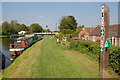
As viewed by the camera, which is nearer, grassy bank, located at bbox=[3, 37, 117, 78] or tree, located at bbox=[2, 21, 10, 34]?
grassy bank, located at bbox=[3, 37, 117, 78]

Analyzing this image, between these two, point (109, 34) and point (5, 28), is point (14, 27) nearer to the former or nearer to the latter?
point (5, 28)

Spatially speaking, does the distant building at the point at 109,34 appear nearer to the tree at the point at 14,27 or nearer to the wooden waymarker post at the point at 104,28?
the wooden waymarker post at the point at 104,28

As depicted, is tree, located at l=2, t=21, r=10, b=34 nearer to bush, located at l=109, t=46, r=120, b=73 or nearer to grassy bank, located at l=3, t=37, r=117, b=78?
grassy bank, located at l=3, t=37, r=117, b=78

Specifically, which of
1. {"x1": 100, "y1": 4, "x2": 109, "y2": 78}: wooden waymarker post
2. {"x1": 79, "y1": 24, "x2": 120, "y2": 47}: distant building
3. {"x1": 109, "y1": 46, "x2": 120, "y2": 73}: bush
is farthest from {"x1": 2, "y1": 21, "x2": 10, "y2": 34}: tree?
{"x1": 100, "y1": 4, "x2": 109, "y2": 78}: wooden waymarker post

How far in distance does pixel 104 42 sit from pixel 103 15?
0.98 metres

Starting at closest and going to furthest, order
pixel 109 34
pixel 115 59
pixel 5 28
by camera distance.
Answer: pixel 115 59, pixel 109 34, pixel 5 28

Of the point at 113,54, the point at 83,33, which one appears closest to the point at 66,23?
the point at 83,33

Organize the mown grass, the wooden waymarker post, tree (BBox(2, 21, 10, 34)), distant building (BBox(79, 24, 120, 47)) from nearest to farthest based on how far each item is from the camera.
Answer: the wooden waymarker post, the mown grass, distant building (BBox(79, 24, 120, 47)), tree (BBox(2, 21, 10, 34))

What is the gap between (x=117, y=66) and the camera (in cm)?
651

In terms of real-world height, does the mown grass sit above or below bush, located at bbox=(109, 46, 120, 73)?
below

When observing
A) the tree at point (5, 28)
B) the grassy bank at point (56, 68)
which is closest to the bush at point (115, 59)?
the grassy bank at point (56, 68)

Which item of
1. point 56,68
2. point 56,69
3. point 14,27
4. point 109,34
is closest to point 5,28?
point 14,27

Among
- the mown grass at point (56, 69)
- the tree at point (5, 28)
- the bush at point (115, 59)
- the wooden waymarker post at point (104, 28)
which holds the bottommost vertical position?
the mown grass at point (56, 69)

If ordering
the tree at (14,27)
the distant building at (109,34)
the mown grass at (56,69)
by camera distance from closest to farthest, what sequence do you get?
the mown grass at (56,69) → the distant building at (109,34) → the tree at (14,27)
